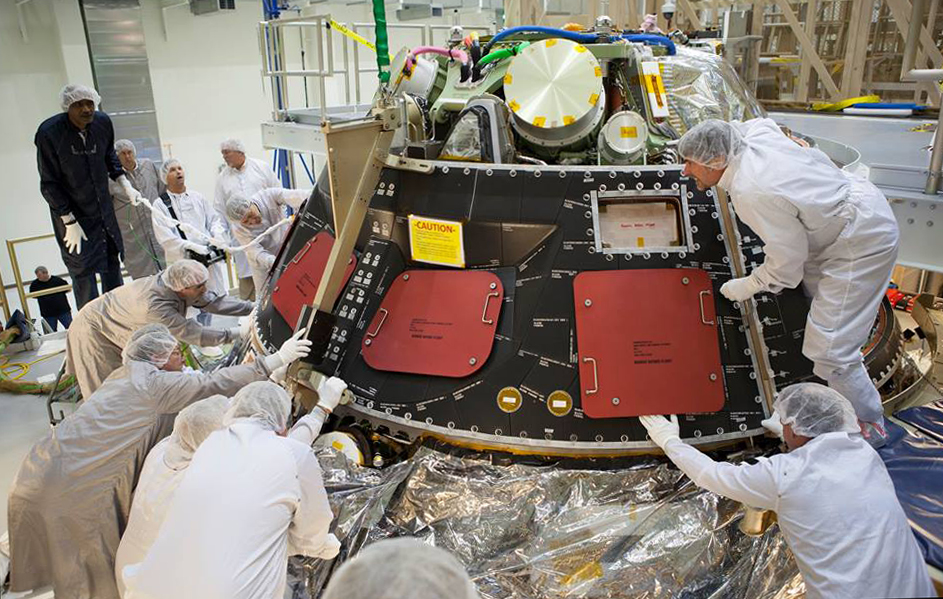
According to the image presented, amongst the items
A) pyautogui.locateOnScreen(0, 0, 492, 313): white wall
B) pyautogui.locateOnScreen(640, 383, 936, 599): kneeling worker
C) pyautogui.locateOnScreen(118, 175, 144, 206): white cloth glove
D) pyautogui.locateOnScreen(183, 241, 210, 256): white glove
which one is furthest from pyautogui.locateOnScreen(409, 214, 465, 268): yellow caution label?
pyautogui.locateOnScreen(0, 0, 492, 313): white wall

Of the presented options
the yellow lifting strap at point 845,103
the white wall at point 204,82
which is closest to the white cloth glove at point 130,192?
the white wall at point 204,82

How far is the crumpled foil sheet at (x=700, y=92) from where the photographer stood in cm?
393

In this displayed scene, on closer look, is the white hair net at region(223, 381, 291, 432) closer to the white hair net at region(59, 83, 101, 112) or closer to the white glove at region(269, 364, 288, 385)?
the white glove at region(269, 364, 288, 385)

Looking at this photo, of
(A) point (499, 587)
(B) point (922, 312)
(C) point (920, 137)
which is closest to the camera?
(A) point (499, 587)

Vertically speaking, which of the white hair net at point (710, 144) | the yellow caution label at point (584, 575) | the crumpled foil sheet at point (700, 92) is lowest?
the yellow caution label at point (584, 575)

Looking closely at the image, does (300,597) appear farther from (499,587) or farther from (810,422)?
(810,422)

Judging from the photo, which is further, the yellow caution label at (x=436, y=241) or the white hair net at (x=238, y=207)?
the white hair net at (x=238, y=207)

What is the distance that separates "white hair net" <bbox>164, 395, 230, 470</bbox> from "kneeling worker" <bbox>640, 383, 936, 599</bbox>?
73.4 inches

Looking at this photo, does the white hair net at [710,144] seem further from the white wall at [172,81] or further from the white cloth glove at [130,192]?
the white wall at [172,81]

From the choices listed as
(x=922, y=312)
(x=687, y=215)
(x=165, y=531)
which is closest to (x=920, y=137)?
(x=922, y=312)

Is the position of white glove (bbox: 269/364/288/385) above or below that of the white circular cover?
below

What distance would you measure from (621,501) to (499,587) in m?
0.58

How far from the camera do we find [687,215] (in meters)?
3.07

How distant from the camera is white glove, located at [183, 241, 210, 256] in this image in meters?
5.97
